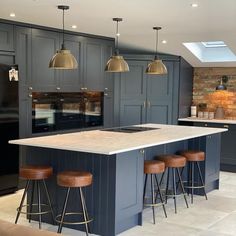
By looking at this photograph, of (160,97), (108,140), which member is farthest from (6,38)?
(160,97)

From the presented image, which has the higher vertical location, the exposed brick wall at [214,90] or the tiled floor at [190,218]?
the exposed brick wall at [214,90]

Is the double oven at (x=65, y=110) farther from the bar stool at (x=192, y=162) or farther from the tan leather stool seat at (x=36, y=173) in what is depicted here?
the bar stool at (x=192, y=162)

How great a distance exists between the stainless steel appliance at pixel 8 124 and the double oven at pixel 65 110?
40 cm

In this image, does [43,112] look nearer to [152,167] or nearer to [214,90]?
[152,167]

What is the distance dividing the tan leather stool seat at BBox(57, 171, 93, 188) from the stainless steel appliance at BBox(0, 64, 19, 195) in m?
1.74

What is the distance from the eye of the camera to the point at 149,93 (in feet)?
26.1

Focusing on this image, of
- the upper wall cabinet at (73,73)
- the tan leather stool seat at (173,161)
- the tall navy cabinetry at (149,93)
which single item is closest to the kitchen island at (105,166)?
the tan leather stool seat at (173,161)

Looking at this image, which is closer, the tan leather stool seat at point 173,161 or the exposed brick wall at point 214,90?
the tan leather stool seat at point 173,161

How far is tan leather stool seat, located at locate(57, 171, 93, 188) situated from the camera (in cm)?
396

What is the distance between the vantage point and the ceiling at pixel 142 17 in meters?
4.36

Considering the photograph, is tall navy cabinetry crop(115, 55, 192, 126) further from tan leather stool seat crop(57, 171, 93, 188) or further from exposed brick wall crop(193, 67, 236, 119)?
tan leather stool seat crop(57, 171, 93, 188)

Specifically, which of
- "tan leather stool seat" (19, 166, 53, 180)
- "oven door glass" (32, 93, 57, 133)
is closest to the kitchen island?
"tan leather stool seat" (19, 166, 53, 180)

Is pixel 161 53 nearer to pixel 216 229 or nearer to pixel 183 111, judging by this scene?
pixel 183 111

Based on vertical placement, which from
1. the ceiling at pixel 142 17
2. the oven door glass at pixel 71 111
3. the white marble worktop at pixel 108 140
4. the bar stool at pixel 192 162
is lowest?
the bar stool at pixel 192 162
